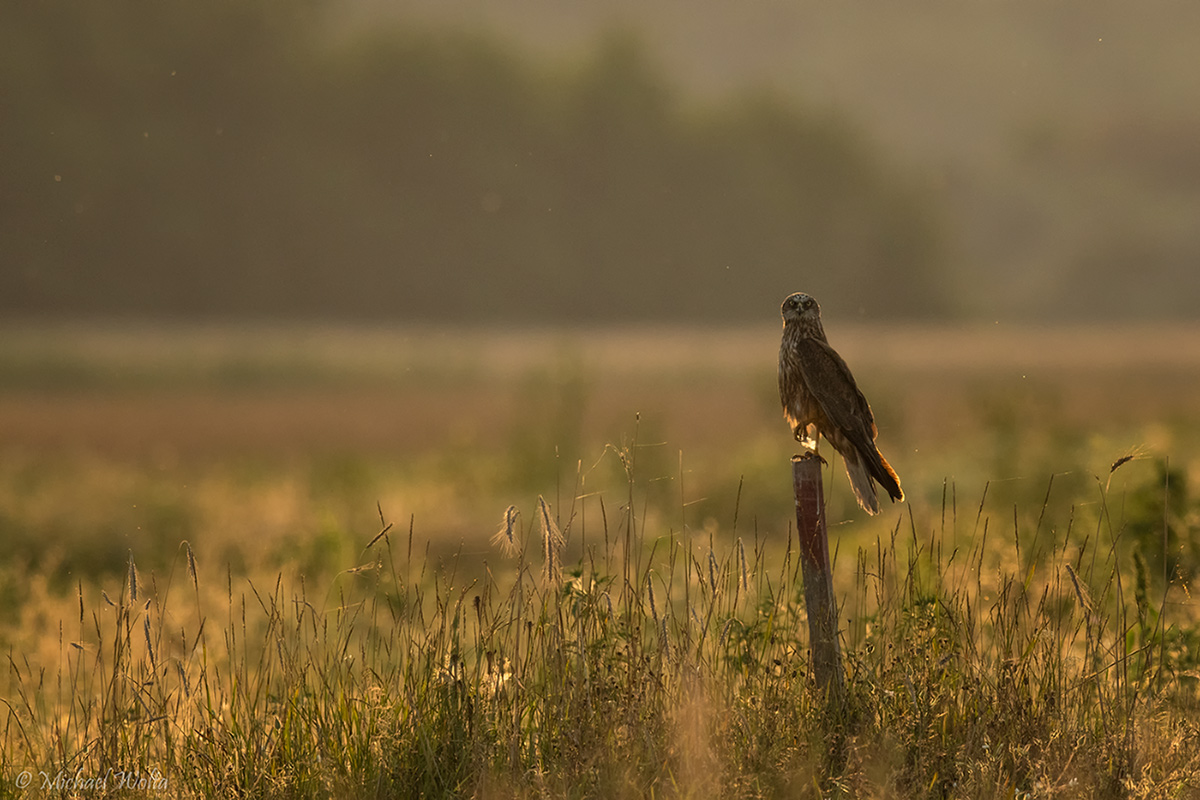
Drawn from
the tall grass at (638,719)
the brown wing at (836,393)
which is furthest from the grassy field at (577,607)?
the brown wing at (836,393)

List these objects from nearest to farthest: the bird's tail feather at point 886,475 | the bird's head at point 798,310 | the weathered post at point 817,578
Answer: the weathered post at point 817,578 < the bird's tail feather at point 886,475 < the bird's head at point 798,310

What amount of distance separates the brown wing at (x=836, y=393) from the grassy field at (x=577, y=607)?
14.6 inches

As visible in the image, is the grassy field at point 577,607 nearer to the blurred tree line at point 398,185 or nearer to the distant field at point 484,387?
the distant field at point 484,387

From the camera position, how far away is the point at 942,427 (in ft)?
74.6

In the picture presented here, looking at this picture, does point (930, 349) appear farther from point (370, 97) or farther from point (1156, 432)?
point (1156, 432)

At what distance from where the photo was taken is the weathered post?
3336 mm

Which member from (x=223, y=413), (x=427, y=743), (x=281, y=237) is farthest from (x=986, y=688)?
(x=281, y=237)

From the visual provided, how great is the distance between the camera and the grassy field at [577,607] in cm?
313

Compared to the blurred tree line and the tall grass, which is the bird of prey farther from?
the blurred tree line

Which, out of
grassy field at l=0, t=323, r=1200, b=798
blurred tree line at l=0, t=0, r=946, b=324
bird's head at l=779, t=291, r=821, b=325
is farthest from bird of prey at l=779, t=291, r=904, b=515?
blurred tree line at l=0, t=0, r=946, b=324

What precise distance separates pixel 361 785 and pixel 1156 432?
10.5 meters

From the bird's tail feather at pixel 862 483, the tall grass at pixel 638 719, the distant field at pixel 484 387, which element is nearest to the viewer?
the tall grass at pixel 638 719

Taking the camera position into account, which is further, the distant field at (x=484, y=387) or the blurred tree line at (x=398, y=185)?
the blurred tree line at (x=398, y=185)

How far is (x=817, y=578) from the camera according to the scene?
11.2ft
